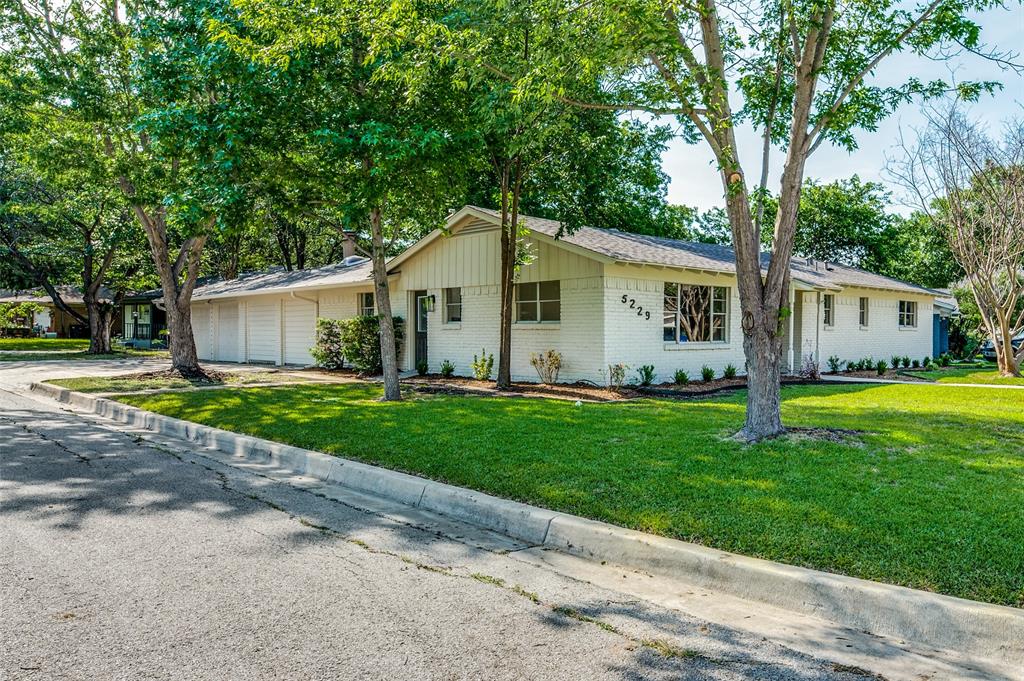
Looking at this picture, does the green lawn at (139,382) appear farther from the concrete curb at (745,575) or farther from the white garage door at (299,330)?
the concrete curb at (745,575)

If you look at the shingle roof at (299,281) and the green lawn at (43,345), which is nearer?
the shingle roof at (299,281)

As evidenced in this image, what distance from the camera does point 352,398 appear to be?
13.2 meters

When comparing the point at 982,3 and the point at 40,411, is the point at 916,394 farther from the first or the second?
the point at 40,411

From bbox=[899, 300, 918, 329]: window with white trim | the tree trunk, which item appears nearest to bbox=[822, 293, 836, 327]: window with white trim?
bbox=[899, 300, 918, 329]: window with white trim

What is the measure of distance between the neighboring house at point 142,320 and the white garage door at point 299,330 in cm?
1494

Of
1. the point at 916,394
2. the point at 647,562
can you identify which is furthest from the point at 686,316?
the point at 647,562

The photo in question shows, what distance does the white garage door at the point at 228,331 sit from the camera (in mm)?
26766

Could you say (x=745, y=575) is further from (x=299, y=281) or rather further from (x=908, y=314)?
(x=908, y=314)

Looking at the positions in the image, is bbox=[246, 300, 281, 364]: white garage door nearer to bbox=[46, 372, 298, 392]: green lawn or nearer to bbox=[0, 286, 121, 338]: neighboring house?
bbox=[46, 372, 298, 392]: green lawn

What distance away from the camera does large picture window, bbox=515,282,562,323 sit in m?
16.1

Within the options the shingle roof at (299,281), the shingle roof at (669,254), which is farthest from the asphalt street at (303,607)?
the shingle roof at (299,281)

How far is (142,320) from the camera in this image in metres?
38.0

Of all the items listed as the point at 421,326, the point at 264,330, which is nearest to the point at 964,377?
the point at 421,326

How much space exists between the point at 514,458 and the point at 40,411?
31.7 feet
